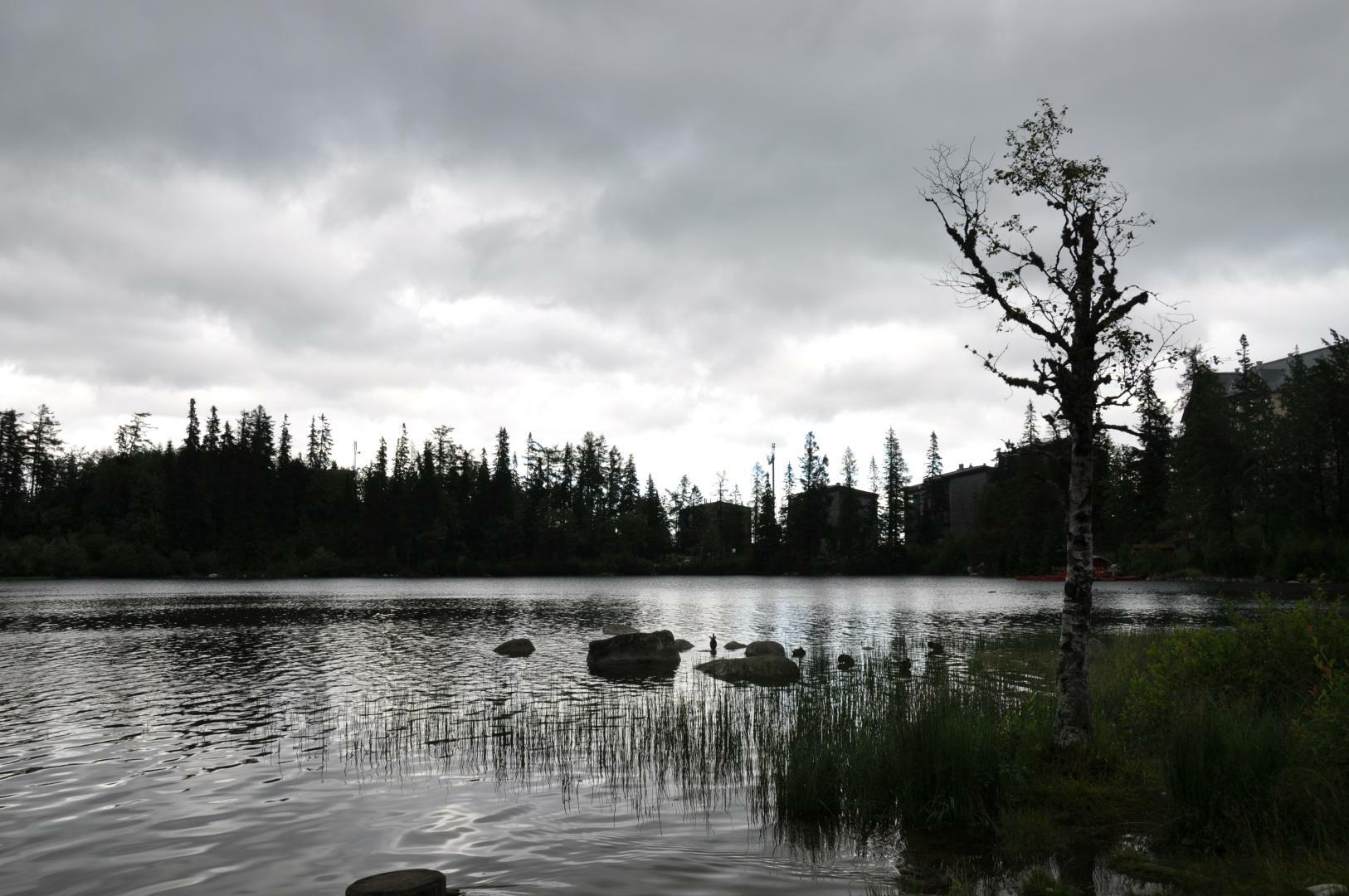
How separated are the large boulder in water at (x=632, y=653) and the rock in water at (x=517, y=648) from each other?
323cm

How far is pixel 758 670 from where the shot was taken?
81.6 ft

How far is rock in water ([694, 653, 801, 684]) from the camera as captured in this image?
24094 millimetres

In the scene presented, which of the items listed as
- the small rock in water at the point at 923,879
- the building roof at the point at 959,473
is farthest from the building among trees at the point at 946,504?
the small rock in water at the point at 923,879

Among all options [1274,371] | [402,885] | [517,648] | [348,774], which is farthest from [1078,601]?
[1274,371]

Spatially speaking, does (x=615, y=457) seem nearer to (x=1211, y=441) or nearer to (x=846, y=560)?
(x=846, y=560)

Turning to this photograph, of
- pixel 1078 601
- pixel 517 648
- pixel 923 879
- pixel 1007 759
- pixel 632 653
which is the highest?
pixel 1078 601

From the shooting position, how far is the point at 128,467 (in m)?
134

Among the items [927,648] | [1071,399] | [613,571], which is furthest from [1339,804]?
[613,571]

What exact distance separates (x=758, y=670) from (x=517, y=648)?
11.7 meters

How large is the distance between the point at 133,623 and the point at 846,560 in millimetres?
112510

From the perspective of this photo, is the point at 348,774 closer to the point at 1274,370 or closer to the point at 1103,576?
the point at 1103,576

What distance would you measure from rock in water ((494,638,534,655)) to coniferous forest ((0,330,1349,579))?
2867 inches

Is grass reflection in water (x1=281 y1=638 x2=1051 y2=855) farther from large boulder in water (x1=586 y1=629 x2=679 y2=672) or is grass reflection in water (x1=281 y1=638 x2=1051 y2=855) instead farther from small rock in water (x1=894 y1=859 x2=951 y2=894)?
large boulder in water (x1=586 y1=629 x2=679 y2=672)

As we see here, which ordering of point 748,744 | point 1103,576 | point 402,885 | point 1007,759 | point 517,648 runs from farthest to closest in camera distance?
point 1103,576 → point 517,648 → point 748,744 → point 1007,759 → point 402,885
